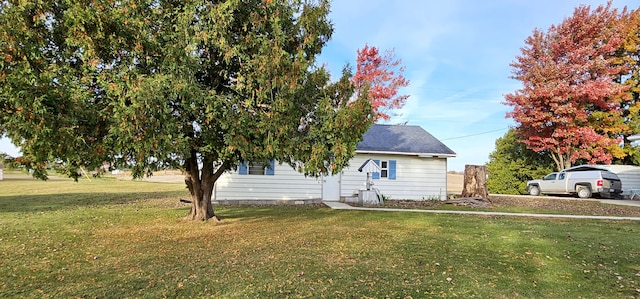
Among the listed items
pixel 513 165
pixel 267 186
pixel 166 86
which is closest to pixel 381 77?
pixel 513 165

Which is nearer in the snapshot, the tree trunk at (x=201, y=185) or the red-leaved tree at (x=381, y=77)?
the tree trunk at (x=201, y=185)

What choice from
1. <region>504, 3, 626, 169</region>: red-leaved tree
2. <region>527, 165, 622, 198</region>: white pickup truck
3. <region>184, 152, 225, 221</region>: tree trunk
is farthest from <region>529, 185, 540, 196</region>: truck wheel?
<region>184, 152, 225, 221</region>: tree trunk

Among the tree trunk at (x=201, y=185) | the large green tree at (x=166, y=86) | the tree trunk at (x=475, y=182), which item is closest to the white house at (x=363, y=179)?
the tree trunk at (x=475, y=182)

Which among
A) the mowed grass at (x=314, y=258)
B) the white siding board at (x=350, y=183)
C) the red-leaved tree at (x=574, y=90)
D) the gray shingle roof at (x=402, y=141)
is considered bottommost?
the mowed grass at (x=314, y=258)

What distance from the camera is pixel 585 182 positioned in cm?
1844

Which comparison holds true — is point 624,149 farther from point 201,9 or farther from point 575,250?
point 201,9

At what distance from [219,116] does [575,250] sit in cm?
723

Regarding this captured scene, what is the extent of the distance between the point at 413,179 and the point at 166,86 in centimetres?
1275

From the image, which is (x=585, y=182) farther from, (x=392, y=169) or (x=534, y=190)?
(x=392, y=169)

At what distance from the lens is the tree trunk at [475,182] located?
15953 mm

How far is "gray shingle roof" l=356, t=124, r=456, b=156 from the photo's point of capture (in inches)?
631

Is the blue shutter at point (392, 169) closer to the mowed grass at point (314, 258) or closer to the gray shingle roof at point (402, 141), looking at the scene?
the gray shingle roof at point (402, 141)

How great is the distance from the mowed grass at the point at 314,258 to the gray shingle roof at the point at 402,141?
6145 millimetres

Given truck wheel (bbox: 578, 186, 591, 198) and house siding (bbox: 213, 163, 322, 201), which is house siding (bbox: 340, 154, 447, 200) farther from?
truck wheel (bbox: 578, 186, 591, 198)
